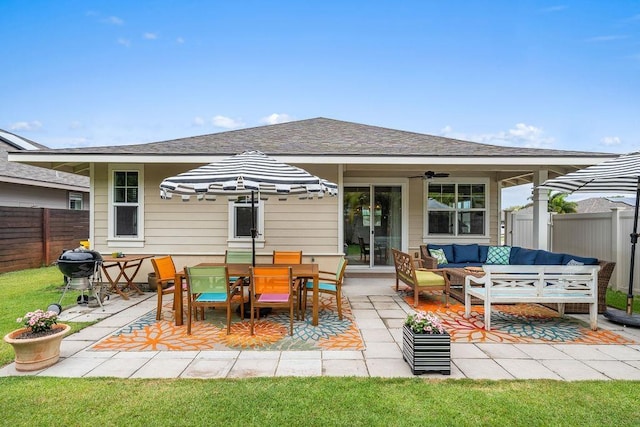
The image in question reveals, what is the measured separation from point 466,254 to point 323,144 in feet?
13.5

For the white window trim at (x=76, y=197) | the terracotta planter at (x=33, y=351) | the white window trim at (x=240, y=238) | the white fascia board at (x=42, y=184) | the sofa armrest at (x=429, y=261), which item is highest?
the white fascia board at (x=42, y=184)

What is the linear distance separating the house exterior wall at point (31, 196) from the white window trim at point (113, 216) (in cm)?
615

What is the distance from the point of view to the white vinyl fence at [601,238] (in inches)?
257

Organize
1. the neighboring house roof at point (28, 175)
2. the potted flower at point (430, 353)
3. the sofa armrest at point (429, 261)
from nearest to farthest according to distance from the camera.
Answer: the potted flower at point (430, 353) < the sofa armrest at point (429, 261) < the neighboring house roof at point (28, 175)

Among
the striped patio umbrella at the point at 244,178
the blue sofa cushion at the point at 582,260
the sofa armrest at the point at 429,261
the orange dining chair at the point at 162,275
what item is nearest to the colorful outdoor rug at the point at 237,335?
the orange dining chair at the point at 162,275

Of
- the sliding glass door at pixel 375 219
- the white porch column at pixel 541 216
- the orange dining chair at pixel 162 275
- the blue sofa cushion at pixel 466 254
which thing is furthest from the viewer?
the sliding glass door at pixel 375 219

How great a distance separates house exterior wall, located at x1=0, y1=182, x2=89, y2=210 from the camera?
34.7ft

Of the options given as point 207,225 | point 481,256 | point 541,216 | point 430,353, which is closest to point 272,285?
point 430,353

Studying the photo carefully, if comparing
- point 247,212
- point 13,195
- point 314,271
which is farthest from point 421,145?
point 13,195

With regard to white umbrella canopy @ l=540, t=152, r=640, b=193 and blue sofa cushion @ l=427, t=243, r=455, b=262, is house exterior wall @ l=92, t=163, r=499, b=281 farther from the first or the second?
white umbrella canopy @ l=540, t=152, r=640, b=193

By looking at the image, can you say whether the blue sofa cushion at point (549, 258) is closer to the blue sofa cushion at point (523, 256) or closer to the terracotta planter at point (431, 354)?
the blue sofa cushion at point (523, 256)

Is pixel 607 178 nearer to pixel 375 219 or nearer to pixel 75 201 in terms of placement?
pixel 375 219

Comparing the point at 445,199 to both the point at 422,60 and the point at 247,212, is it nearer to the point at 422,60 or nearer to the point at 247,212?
the point at 247,212

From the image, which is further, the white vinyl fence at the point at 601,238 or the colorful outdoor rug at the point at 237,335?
the white vinyl fence at the point at 601,238
